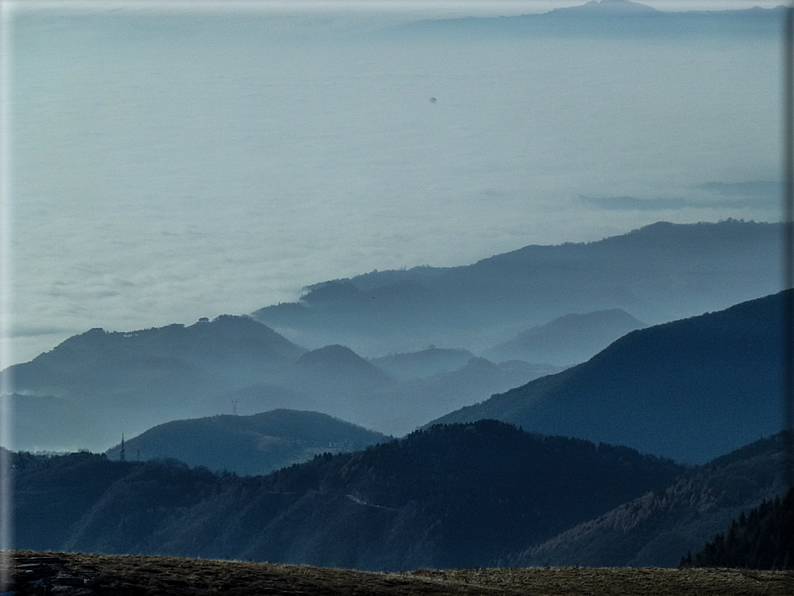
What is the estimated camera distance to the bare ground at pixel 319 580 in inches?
1615

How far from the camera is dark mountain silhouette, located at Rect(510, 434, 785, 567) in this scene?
172125 mm

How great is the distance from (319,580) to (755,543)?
6913 centimetres

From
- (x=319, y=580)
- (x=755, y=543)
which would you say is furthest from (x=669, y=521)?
(x=319, y=580)

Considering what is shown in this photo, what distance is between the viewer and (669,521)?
602 feet

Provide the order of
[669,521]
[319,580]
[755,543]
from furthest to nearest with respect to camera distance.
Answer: [669,521], [755,543], [319,580]

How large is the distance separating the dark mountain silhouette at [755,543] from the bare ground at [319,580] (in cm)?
4472

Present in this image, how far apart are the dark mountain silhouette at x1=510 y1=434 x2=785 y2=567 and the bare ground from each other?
113 m

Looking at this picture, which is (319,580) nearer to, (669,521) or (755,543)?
(755,543)

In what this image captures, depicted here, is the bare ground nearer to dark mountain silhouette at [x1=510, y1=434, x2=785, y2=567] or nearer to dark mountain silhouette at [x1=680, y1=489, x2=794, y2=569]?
dark mountain silhouette at [x1=680, y1=489, x2=794, y2=569]

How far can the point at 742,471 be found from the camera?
637ft

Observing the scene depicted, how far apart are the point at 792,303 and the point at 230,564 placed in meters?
23.7

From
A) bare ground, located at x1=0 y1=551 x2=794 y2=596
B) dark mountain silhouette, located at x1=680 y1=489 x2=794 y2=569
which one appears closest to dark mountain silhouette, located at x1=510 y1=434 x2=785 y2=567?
dark mountain silhouette, located at x1=680 y1=489 x2=794 y2=569

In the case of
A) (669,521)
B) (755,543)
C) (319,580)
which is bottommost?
(669,521)

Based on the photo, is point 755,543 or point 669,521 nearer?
point 755,543
